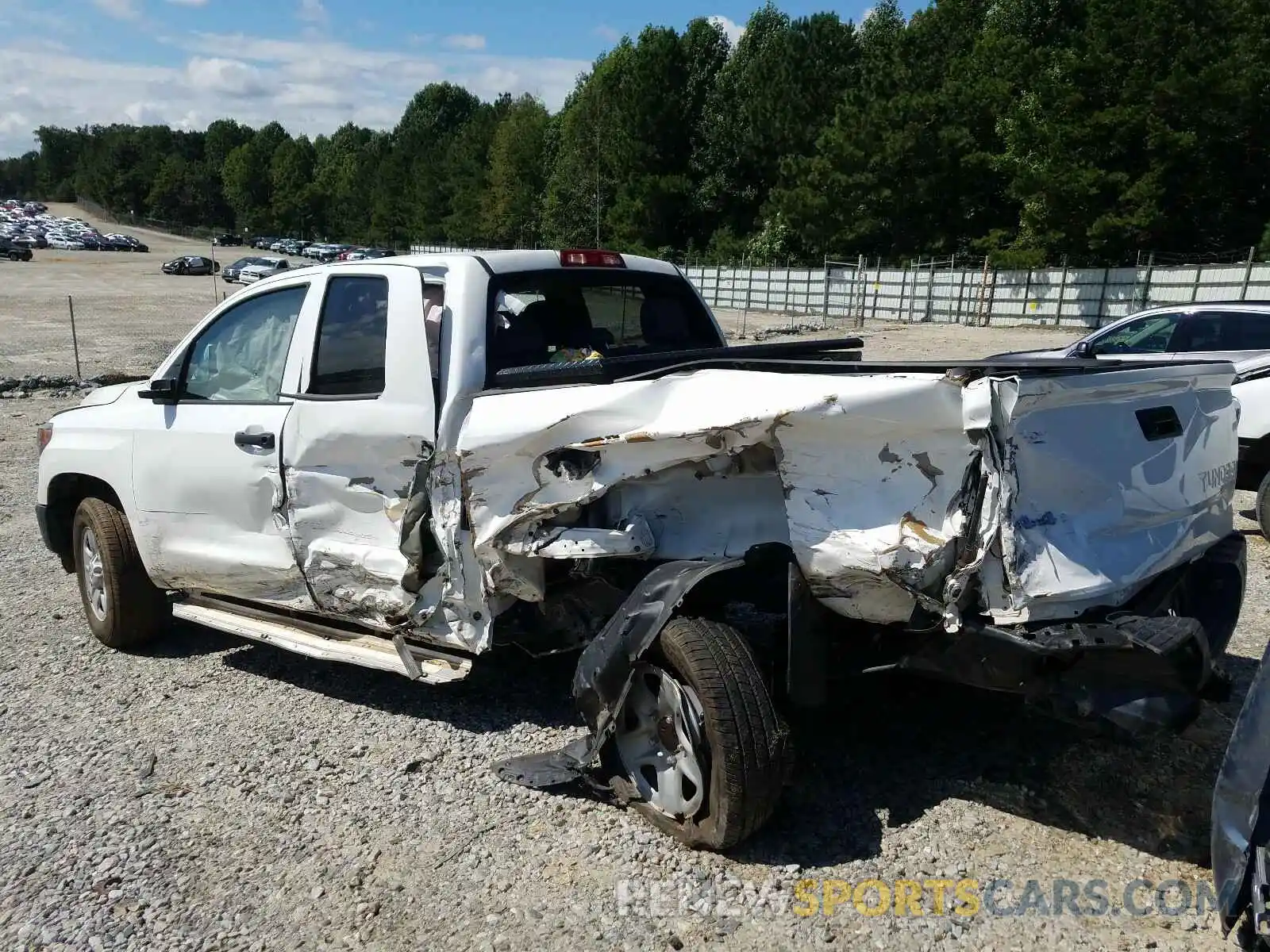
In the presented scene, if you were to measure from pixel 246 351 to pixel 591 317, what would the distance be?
165 centimetres

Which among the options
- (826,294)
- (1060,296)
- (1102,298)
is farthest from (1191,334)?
(826,294)

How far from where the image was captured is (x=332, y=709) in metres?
4.50

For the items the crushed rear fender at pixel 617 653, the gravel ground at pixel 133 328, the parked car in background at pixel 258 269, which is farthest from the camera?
the parked car in background at pixel 258 269

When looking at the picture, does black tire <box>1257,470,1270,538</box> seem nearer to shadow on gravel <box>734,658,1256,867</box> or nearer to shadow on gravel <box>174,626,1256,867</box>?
shadow on gravel <box>174,626,1256,867</box>

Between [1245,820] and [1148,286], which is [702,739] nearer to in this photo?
[1245,820]

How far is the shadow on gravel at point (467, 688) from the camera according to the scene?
14.3 feet

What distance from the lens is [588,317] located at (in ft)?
14.8

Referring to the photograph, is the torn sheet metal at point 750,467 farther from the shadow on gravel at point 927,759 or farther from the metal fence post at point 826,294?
the metal fence post at point 826,294

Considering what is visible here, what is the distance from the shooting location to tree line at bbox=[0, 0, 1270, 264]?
109 feet

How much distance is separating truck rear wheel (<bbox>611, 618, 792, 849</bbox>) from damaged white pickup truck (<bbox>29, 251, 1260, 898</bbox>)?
0.03 feet

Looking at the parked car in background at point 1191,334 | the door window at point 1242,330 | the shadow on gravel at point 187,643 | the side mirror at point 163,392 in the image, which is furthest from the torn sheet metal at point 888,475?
the door window at point 1242,330

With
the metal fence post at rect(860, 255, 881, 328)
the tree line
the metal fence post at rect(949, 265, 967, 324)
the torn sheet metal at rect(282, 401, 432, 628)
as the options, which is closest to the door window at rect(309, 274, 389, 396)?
the torn sheet metal at rect(282, 401, 432, 628)

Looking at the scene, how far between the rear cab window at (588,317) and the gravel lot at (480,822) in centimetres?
154

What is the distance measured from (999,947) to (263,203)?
133 metres
